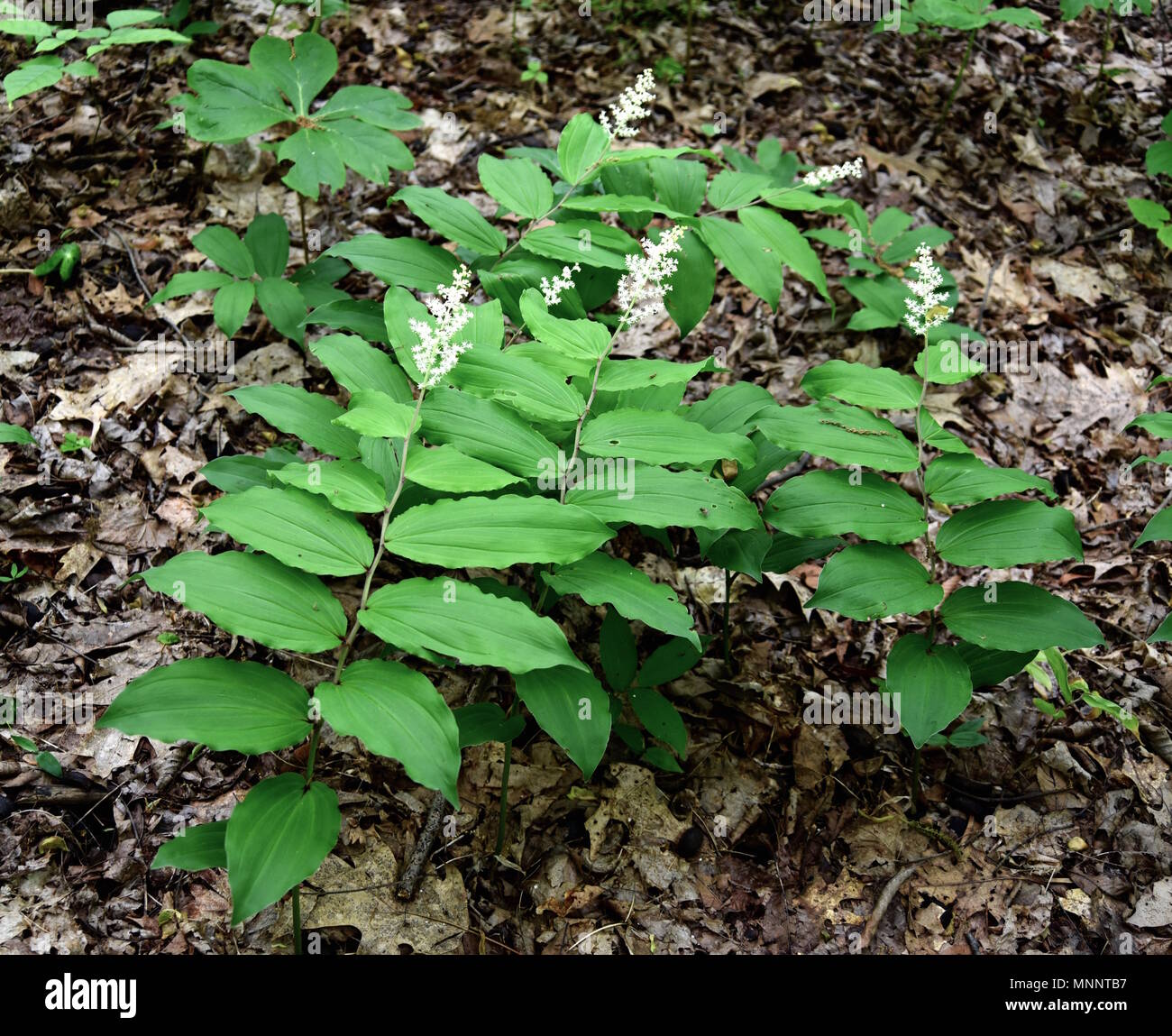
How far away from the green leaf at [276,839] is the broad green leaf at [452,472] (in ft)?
2.70

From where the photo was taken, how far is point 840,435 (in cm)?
282

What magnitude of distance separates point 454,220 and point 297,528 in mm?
1568

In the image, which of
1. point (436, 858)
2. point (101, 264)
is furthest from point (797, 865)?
point (101, 264)

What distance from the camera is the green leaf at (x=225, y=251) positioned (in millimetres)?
4031

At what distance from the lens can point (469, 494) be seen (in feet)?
8.74

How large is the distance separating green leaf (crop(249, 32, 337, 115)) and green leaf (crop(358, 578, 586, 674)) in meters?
2.67

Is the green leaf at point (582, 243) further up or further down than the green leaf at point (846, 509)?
further up

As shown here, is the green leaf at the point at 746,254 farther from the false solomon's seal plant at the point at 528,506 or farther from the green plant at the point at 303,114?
the green plant at the point at 303,114

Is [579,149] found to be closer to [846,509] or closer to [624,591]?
[846,509]

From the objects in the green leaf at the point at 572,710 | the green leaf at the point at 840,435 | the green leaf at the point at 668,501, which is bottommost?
the green leaf at the point at 572,710

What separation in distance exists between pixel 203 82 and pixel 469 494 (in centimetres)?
242

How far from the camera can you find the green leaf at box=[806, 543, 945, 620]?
2637mm

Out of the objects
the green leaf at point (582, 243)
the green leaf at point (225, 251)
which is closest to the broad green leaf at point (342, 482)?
the green leaf at point (582, 243)

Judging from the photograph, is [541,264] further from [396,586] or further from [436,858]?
[436,858]
